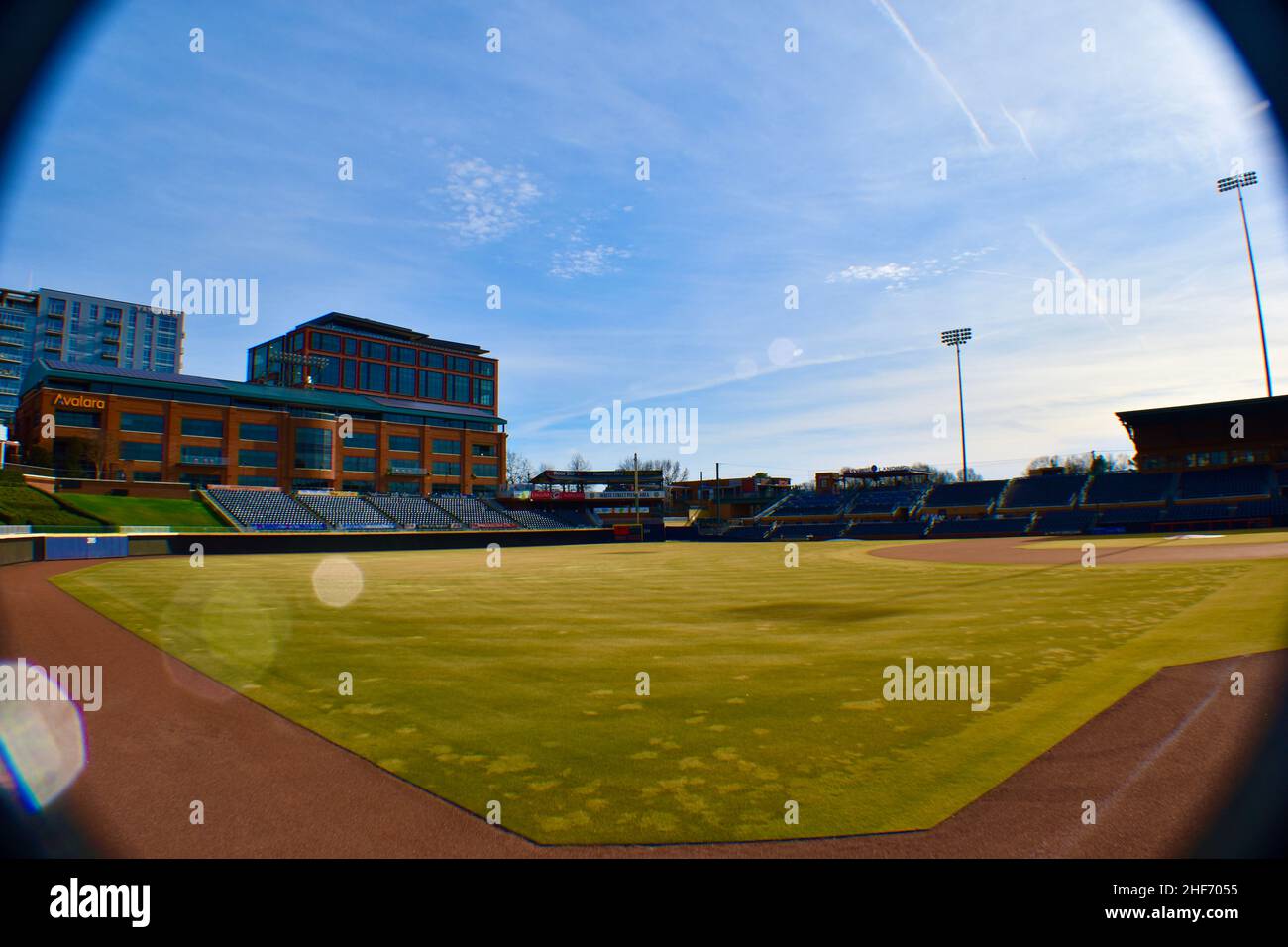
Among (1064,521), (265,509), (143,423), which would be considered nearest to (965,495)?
(1064,521)

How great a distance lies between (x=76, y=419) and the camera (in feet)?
194

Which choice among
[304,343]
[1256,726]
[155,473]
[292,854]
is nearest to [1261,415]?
[1256,726]

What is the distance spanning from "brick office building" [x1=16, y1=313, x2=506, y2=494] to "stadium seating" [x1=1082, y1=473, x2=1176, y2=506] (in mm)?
74981

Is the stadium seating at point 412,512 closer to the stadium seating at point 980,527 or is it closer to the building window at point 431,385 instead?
the building window at point 431,385

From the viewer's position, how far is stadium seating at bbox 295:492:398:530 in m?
60.8

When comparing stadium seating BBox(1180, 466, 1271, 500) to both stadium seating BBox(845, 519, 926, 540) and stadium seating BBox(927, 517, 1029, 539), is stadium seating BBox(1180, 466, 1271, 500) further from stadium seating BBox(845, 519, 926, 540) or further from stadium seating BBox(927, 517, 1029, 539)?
stadium seating BBox(845, 519, 926, 540)

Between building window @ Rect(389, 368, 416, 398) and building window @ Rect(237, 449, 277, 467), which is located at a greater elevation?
building window @ Rect(389, 368, 416, 398)

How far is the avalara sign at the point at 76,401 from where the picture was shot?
58.2 meters

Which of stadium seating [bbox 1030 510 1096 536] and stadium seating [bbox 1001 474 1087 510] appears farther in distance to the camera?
stadium seating [bbox 1001 474 1087 510]

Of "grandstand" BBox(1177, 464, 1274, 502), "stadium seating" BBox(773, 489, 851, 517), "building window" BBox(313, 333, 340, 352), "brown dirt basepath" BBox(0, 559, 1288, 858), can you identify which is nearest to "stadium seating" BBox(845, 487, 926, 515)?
"stadium seating" BBox(773, 489, 851, 517)

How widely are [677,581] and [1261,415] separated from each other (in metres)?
64.6

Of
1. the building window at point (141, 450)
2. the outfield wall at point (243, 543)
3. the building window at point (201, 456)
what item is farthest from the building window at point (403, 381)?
the outfield wall at point (243, 543)

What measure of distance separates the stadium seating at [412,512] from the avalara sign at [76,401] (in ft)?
86.1
